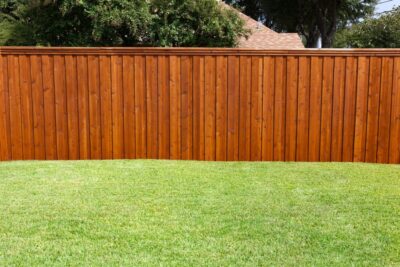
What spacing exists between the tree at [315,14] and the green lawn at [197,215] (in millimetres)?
22746

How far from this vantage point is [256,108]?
7746 millimetres

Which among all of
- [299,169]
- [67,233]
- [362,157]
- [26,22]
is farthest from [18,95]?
[26,22]

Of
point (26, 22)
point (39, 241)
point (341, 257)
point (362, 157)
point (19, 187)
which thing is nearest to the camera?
point (341, 257)

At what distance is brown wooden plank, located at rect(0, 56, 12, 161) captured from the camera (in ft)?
24.9

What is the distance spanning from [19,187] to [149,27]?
21.9 ft

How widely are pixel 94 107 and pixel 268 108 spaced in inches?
105

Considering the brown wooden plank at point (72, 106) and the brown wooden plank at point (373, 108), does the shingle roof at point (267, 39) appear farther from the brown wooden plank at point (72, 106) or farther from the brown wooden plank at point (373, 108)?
the brown wooden plank at point (72, 106)

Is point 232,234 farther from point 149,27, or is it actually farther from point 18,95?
point 149,27

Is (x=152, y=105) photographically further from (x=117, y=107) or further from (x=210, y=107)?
(x=210, y=107)

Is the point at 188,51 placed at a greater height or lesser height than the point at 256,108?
greater

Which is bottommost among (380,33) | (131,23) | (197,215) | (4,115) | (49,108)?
(197,215)

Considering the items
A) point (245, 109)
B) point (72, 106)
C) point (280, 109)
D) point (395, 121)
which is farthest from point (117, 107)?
point (395, 121)

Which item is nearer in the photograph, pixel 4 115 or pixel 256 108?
pixel 4 115

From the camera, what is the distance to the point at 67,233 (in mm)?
4488
